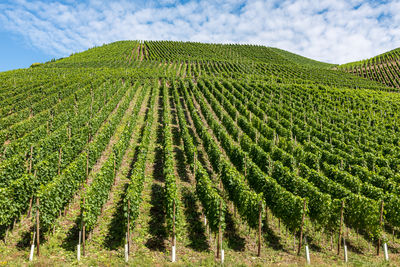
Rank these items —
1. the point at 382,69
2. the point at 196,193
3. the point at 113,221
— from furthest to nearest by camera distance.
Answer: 1. the point at 382,69
2. the point at 196,193
3. the point at 113,221

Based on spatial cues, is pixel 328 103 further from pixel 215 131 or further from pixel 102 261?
pixel 102 261

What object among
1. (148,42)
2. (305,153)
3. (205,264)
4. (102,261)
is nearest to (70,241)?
(102,261)

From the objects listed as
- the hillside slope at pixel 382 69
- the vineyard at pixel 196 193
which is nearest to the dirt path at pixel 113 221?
the vineyard at pixel 196 193

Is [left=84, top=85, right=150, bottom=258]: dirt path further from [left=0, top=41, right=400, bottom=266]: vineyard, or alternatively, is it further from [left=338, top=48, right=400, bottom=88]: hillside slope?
[left=338, top=48, right=400, bottom=88]: hillside slope

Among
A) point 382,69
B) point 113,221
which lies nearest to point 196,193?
point 113,221

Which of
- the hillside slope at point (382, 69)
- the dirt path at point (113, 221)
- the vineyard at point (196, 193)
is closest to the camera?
the vineyard at point (196, 193)

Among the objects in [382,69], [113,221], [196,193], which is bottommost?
[113,221]

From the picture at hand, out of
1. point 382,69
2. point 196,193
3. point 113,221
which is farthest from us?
point 382,69

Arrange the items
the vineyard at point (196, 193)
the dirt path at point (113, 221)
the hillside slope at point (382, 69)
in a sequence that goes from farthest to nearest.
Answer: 1. the hillside slope at point (382, 69)
2. the dirt path at point (113, 221)
3. the vineyard at point (196, 193)

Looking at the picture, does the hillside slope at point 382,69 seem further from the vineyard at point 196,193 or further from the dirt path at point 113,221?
the dirt path at point 113,221

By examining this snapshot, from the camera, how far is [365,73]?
90.9m

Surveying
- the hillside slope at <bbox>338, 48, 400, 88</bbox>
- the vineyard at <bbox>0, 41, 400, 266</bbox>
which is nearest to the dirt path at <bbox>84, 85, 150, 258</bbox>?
the vineyard at <bbox>0, 41, 400, 266</bbox>

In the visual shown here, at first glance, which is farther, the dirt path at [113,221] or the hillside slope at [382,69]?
the hillside slope at [382,69]

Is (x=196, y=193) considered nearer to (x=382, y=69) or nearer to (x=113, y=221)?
(x=113, y=221)
